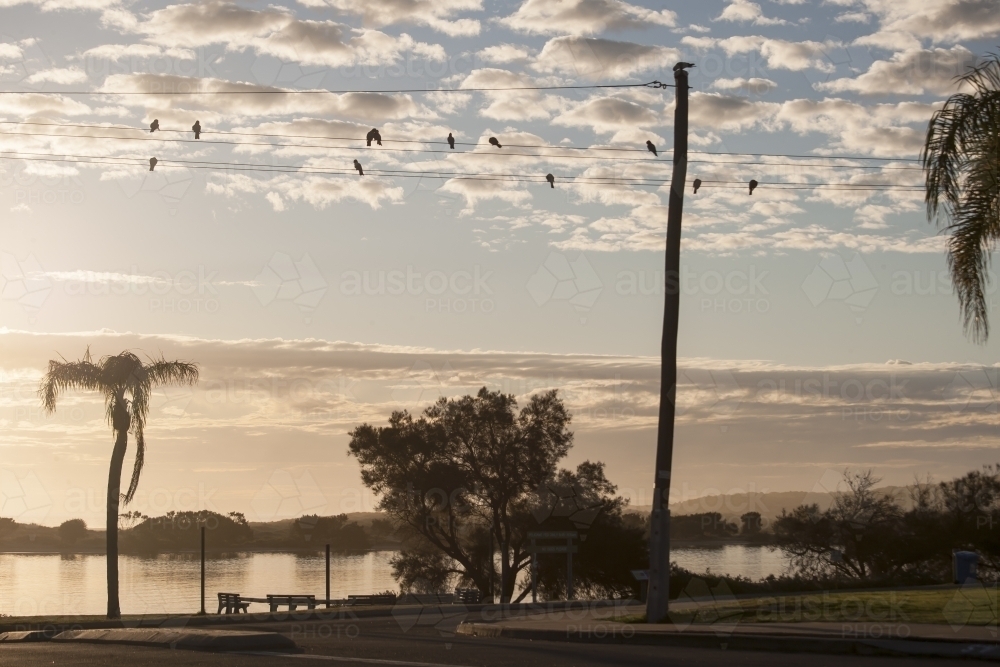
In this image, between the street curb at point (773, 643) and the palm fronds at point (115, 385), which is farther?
the palm fronds at point (115, 385)

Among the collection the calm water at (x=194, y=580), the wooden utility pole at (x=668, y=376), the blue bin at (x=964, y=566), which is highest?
the wooden utility pole at (x=668, y=376)

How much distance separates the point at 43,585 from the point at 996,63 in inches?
2413

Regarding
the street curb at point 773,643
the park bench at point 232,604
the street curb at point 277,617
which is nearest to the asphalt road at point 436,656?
the street curb at point 773,643

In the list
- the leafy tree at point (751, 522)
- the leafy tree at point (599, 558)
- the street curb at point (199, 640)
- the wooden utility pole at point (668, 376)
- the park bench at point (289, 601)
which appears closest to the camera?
the street curb at point (199, 640)

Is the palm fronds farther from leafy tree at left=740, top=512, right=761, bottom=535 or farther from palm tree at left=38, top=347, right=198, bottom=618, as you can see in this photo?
leafy tree at left=740, top=512, right=761, bottom=535

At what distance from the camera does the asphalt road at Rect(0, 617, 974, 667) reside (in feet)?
38.4

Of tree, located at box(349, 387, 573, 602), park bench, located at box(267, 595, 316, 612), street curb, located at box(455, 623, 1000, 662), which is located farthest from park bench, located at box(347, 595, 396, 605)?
street curb, located at box(455, 623, 1000, 662)

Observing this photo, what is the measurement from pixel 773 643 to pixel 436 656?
391 cm

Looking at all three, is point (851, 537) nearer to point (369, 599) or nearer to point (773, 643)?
point (369, 599)

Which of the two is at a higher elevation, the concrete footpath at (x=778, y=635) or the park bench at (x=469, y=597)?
the concrete footpath at (x=778, y=635)

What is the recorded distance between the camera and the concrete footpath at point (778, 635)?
1212cm

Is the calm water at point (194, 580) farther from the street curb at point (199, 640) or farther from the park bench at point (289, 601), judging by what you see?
the street curb at point (199, 640)

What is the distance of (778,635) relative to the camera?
13477mm

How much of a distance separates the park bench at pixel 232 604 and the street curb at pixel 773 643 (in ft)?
62.3
